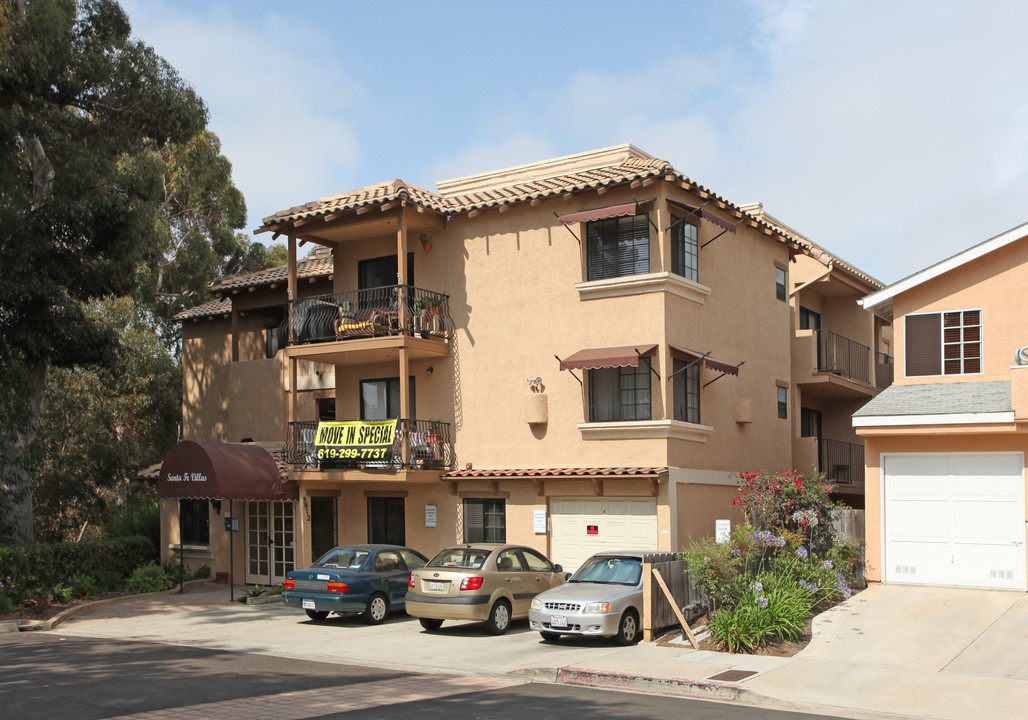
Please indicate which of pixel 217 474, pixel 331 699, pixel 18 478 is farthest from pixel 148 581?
pixel 331 699

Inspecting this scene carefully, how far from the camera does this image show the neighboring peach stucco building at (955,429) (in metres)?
17.9

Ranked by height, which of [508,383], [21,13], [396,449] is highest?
[21,13]

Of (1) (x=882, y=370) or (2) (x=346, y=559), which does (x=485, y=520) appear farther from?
(1) (x=882, y=370)

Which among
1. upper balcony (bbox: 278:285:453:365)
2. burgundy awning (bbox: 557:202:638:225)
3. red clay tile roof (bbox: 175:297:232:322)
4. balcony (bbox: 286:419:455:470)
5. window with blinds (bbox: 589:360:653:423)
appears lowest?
balcony (bbox: 286:419:455:470)

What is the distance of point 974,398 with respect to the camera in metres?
18.3

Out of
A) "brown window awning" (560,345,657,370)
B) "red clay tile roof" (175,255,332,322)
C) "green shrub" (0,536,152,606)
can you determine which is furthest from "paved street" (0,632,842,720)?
"red clay tile roof" (175,255,332,322)

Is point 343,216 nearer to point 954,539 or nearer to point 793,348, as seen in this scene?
point 793,348

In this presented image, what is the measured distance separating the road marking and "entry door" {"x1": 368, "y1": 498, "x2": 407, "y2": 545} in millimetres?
10855

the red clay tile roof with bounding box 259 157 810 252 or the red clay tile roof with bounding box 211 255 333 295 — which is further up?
the red clay tile roof with bounding box 259 157 810 252

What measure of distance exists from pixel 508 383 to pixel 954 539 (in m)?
9.59

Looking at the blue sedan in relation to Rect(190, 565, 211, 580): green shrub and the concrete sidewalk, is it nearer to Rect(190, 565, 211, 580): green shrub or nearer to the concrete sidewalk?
the concrete sidewalk

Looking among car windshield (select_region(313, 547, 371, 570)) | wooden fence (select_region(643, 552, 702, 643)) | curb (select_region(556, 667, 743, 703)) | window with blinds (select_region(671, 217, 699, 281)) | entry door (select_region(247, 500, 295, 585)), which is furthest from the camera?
entry door (select_region(247, 500, 295, 585))

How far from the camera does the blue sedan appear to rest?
1808 centimetres

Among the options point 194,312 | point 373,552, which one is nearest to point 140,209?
A: point 194,312
